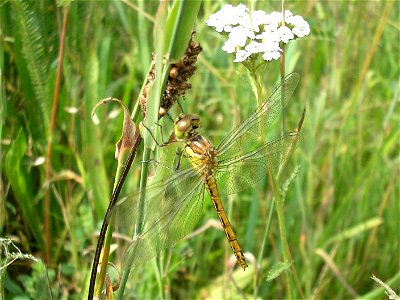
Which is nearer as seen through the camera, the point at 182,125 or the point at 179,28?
the point at 179,28

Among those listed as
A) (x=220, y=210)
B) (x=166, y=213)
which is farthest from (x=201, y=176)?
(x=166, y=213)

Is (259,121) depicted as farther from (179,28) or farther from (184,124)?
(179,28)

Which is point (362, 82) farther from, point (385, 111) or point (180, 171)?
point (180, 171)

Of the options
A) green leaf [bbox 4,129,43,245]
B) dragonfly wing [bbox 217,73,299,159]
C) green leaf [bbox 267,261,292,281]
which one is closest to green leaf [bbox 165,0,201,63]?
dragonfly wing [bbox 217,73,299,159]

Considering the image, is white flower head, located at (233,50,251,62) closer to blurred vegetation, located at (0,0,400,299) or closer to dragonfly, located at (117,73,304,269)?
dragonfly, located at (117,73,304,269)

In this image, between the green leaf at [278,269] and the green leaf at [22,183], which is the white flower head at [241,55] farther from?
the green leaf at [22,183]

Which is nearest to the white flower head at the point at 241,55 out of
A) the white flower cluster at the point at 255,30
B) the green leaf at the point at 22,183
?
the white flower cluster at the point at 255,30

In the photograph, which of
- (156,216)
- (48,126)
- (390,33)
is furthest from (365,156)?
(156,216)
